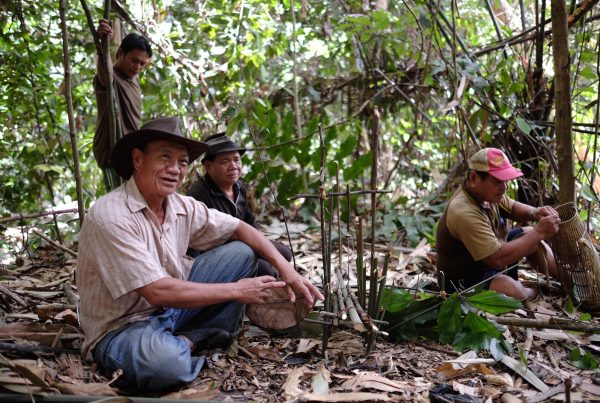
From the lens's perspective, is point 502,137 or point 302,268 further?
point 502,137

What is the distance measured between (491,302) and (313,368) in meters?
0.95

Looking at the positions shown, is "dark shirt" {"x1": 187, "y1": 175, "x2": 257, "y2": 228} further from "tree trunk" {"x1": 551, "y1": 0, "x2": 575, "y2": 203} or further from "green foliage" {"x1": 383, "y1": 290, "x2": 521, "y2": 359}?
"tree trunk" {"x1": 551, "y1": 0, "x2": 575, "y2": 203}

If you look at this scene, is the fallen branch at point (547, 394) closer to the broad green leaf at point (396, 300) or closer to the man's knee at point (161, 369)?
the broad green leaf at point (396, 300)

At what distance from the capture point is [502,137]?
17.1 ft

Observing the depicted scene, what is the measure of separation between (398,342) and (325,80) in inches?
180

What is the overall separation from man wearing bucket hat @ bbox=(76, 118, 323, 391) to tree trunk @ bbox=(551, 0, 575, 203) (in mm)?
1865

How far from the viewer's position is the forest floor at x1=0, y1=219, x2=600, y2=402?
2458 mm

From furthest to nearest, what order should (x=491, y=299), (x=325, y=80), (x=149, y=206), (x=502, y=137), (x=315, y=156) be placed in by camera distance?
(x=325, y=80) → (x=315, y=156) → (x=502, y=137) → (x=491, y=299) → (x=149, y=206)

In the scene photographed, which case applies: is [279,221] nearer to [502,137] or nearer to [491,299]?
[502,137]

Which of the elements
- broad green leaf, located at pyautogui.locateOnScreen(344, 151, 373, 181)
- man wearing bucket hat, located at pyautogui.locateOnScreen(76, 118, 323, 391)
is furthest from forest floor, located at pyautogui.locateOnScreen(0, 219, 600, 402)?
broad green leaf, located at pyautogui.locateOnScreen(344, 151, 373, 181)

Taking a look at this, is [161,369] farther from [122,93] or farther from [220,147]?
[122,93]

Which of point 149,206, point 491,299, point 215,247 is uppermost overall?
point 149,206

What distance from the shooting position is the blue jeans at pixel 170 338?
2539 millimetres

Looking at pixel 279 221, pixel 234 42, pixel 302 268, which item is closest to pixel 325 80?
pixel 234 42
